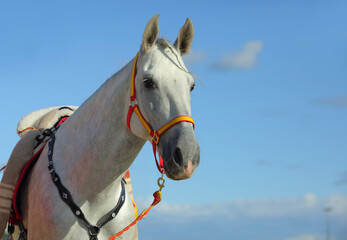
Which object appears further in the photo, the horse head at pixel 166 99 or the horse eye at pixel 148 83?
the horse eye at pixel 148 83

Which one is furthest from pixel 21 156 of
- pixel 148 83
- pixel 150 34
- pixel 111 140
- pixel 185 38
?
pixel 185 38

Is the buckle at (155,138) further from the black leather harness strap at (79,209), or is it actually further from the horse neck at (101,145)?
the black leather harness strap at (79,209)

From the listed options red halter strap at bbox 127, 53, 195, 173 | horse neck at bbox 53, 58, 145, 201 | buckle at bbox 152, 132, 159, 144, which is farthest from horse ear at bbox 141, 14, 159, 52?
buckle at bbox 152, 132, 159, 144

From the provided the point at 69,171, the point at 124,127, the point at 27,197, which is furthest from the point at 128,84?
the point at 27,197

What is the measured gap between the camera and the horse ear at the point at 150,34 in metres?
6.24

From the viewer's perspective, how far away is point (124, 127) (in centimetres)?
632

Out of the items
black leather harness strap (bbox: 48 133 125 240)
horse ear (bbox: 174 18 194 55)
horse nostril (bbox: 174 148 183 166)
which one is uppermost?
horse ear (bbox: 174 18 194 55)

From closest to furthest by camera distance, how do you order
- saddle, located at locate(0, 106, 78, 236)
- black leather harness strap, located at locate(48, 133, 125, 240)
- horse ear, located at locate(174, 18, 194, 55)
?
black leather harness strap, located at locate(48, 133, 125, 240) → horse ear, located at locate(174, 18, 194, 55) → saddle, located at locate(0, 106, 78, 236)

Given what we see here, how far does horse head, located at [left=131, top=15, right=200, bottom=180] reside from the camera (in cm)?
547

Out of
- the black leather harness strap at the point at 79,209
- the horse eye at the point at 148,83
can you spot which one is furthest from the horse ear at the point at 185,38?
the black leather harness strap at the point at 79,209

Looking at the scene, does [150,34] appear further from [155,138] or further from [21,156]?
[21,156]

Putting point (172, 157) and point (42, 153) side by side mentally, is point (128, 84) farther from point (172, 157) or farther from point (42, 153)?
point (42, 153)

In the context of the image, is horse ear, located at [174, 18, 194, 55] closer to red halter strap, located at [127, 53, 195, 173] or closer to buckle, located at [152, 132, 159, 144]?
red halter strap, located at [127, 53, 195, 173]

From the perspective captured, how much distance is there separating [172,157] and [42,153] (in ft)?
9.12
